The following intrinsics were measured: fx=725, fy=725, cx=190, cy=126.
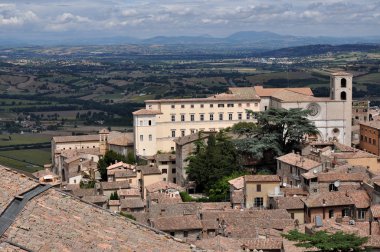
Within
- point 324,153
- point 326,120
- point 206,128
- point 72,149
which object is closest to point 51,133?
point 72,149

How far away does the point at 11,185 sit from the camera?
8.28 metres

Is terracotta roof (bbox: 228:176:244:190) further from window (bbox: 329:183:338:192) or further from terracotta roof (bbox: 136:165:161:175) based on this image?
terracotta roof (bbox: 136:165:161:175)

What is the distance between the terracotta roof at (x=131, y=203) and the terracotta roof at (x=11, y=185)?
29680 millimetres

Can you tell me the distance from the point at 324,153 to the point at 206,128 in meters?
16.5

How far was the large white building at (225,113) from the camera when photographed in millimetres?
56875

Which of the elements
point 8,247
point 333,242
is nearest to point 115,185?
point 333,242

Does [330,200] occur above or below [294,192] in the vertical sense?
above

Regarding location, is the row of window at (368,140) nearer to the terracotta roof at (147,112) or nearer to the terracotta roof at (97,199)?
the terracotta roof at (147,112)

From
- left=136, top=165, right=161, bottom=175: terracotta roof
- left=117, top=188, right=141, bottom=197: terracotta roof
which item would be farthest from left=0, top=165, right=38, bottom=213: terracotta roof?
left=136, top=165, right=161, bottom=175: terracotta roof

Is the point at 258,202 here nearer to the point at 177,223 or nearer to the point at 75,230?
the point at 177,223

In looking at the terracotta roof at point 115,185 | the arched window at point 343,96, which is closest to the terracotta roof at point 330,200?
the terracotta roof at point 115,185

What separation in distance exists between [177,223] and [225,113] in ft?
96.8

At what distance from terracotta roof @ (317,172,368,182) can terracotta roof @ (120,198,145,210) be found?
31.7 feet

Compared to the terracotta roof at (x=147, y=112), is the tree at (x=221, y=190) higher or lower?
lower
